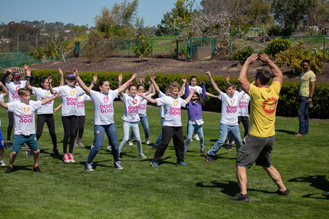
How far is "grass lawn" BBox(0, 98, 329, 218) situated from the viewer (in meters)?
4.76

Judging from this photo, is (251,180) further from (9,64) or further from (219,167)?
(9,64)

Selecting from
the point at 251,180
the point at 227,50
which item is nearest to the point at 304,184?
the point at 251,180

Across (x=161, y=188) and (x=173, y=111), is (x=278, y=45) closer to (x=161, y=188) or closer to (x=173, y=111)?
(x=173, y=111)

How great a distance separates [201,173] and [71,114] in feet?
11.0

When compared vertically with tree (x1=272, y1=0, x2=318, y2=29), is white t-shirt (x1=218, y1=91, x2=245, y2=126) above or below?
below

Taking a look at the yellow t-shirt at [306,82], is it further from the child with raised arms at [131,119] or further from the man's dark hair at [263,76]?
the man's dark hair at [263,76]

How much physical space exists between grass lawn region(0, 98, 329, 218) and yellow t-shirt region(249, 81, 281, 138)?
1.12 meters

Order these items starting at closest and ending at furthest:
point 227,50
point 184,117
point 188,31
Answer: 1. point 184,117
2. point 227,50
3. point 188,31

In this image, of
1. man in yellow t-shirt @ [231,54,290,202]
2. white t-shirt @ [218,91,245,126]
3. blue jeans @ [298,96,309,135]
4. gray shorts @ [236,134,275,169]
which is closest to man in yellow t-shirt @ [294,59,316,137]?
blue jeans @ [298,96,309,135]

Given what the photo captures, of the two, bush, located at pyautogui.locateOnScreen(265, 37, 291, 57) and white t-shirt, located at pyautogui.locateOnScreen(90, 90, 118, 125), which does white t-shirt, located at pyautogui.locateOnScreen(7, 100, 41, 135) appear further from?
bush, located at pyautogui.locateOnScreen(265, 37, 291, 57)

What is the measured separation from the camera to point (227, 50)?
26.5m

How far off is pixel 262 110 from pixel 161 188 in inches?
89.2

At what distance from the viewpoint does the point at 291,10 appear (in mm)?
41406

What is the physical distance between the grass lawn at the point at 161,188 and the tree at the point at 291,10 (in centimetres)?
3598
